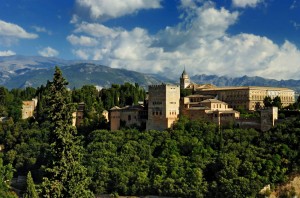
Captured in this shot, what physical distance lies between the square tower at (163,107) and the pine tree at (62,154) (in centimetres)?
2804

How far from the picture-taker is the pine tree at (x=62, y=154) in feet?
50.4

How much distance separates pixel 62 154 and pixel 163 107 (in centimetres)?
2862

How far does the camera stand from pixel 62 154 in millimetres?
15406

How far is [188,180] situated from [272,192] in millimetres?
6498

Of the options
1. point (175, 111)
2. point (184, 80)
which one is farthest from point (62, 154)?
point (184, 80)

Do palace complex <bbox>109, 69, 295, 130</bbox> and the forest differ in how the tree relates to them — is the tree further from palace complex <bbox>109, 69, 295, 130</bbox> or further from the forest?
palace complex <bbox>109, 69, 295, 130</bbox>

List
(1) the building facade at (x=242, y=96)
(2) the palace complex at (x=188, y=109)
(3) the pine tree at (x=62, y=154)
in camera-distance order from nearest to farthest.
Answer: (3) the pine tree at (x=62, y=154), (2) the palace complex at (x=188, y=109), (1) the building facade at (x=242, y=96)

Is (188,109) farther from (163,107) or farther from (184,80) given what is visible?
(184,80)

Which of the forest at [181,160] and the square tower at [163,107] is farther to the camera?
the square tower at [163,107]

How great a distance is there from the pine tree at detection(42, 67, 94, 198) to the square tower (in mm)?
28038

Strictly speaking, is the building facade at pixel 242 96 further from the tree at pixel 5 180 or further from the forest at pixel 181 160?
the tree at pixel 5 180

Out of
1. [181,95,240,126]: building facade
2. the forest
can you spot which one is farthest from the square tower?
[181,95,240,126]: building facade

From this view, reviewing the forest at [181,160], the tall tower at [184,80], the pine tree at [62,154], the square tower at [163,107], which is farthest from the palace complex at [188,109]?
the pine tree at [62,154]

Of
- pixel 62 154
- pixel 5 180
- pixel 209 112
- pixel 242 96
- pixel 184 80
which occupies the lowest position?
pixel 5 180
